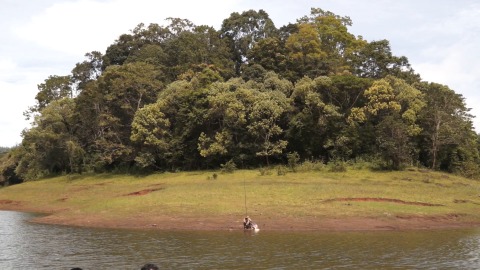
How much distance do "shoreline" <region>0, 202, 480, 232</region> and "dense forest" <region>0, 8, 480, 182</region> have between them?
20324mm

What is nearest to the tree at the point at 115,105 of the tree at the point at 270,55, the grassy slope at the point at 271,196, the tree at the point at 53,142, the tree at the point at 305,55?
the tree at the point at 53,142

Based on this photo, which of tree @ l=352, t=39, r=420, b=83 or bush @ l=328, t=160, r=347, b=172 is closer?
bush @ l=328, t=160, r=347, b=172

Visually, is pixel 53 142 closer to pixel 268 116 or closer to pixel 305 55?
pixel 268 116

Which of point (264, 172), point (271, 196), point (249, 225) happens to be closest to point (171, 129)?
point (264, 172)

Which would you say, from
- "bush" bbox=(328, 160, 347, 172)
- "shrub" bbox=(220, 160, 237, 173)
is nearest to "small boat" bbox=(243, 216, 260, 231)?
"bush" bbox=(328, 160, 347, 172)

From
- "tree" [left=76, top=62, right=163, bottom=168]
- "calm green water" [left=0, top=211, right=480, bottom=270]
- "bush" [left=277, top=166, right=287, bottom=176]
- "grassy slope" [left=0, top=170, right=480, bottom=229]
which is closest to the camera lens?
"calm green water" [left=0, top=211, right=480, bottom=270]

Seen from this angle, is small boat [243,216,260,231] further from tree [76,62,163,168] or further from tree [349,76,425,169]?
tree [76,62,163,168]

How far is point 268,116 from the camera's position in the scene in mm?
63469

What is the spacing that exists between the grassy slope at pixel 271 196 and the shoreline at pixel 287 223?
765mm

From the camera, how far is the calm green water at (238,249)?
885 inches

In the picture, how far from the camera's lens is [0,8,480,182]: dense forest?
202 feet

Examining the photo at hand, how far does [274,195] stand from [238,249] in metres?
18.4

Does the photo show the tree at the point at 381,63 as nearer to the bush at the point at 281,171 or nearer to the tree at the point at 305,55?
the tree at the point at 305,55

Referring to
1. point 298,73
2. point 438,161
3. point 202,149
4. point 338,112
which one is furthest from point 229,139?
point 438,161
